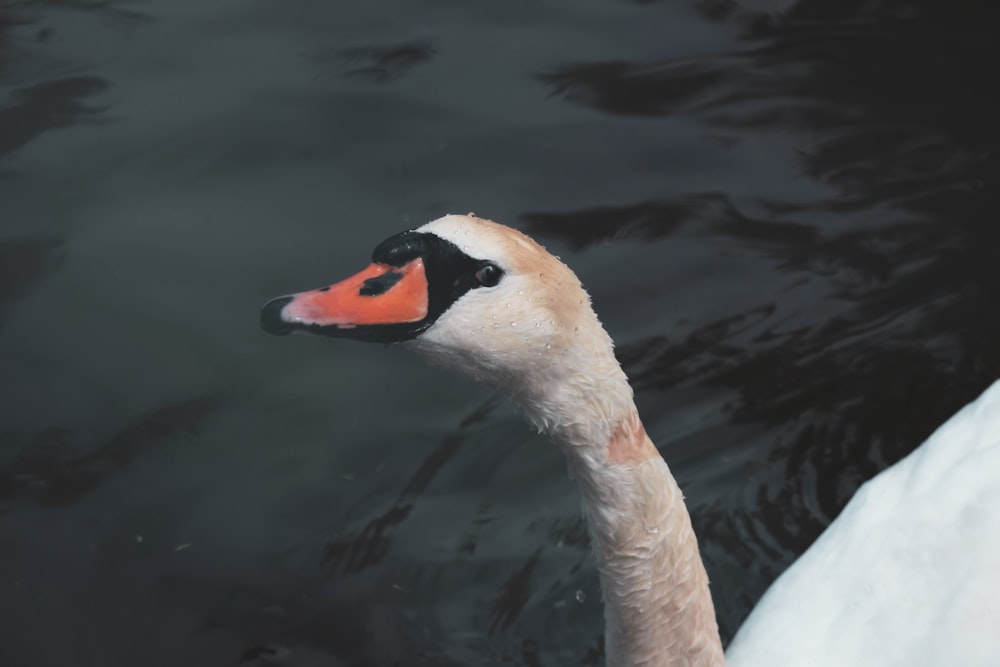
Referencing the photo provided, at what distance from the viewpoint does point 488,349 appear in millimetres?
2932

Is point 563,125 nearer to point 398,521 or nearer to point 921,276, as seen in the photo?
point 921,276

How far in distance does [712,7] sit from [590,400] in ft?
14.9

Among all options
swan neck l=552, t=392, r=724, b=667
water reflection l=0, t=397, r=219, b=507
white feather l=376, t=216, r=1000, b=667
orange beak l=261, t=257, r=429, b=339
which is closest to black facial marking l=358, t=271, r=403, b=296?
orange beak l=261, t=257, r=429, b=339

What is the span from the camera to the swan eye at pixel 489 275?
292 centimetres

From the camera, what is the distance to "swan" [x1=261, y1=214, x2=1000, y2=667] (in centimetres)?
293

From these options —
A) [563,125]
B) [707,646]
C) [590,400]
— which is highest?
[590,400]

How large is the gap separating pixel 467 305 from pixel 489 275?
9cm

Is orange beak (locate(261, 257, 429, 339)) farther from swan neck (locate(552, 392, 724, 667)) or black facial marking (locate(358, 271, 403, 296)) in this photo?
swan neck (locate(552, 392, 724, 667))

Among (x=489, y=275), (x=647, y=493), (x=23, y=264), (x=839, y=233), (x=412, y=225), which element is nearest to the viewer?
(x=489, y=275)

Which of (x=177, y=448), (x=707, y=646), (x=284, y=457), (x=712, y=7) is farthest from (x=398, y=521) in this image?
(x=712, y=7)

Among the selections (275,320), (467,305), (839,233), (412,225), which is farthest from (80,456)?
(839,233)

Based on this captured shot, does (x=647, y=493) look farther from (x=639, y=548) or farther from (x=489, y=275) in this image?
(x=489, y=275)

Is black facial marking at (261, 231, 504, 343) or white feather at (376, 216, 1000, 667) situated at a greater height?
black facial marking at (261, 231, 504, 343)

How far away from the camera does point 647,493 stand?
3.27 meters
